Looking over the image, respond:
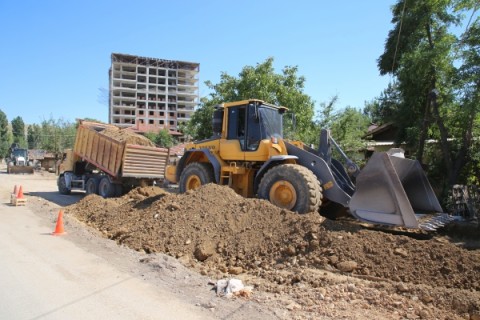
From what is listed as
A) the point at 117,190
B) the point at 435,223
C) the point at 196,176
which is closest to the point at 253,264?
the point at 435,223

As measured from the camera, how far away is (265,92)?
19.2 m

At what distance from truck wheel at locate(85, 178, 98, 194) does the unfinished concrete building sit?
7582 centimetres

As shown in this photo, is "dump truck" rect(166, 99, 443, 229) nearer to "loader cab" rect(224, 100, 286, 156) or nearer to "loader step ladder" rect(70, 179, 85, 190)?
"loader cab" rect(224, 100, 286, 156)

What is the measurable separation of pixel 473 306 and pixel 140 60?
103m

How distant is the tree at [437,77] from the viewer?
1111 centimetres

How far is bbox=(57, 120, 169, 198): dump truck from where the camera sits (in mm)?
14039

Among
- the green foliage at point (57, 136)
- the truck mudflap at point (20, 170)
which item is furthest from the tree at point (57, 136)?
the truck mudflap at point (20, 170)

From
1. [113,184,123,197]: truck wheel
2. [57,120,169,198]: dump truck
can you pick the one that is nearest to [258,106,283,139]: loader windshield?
[57,120,169,198]: dump truck

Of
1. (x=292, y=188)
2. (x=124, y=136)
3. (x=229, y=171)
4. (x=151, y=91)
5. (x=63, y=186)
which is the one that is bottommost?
(x=63, y=186)

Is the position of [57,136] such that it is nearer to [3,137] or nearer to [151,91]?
[3,137]

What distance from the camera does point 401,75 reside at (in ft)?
43.8

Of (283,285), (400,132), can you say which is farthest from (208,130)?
(283,285)

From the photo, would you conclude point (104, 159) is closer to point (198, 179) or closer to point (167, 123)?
point (198, 179)

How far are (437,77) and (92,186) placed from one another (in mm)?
13323
